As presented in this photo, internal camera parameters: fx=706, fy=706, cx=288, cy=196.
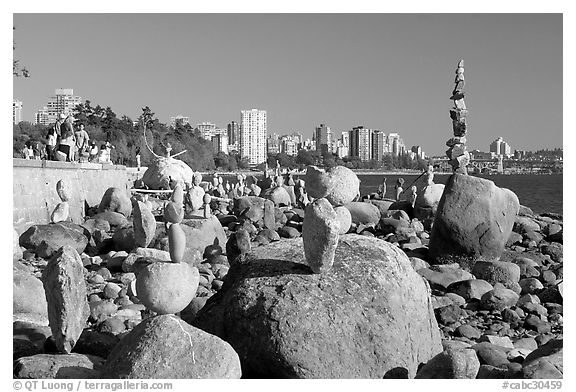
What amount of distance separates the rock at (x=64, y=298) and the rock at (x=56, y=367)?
7.5 inches

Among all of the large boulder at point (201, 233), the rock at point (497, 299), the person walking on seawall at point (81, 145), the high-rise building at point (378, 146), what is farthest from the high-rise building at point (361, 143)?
the rock at point (497, 299)

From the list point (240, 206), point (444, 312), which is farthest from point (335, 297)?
point (240, 206)

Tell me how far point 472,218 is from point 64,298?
7.69 metres

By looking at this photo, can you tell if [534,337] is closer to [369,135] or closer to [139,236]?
[139,236]

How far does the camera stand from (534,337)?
8.12 metres

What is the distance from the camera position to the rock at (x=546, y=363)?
5.41 metres

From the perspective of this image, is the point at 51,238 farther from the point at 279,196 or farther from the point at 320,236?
the point at 279,196

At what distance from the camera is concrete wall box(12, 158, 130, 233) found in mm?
13461

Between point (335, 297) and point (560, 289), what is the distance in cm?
523

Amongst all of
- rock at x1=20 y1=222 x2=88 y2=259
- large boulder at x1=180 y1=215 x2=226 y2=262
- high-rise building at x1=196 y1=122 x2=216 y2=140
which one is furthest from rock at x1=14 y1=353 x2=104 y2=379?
high-rise building at x1=196 y1=122 x2=216 y2=140

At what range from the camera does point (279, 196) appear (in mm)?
26344

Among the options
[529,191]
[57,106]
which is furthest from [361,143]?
[57,106]

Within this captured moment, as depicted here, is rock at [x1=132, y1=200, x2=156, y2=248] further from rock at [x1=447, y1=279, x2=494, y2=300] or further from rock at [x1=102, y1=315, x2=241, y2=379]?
rock at [x1=102, y1=315, x2=241, y2=379]

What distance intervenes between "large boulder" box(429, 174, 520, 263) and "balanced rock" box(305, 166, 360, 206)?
5298 millimetres
